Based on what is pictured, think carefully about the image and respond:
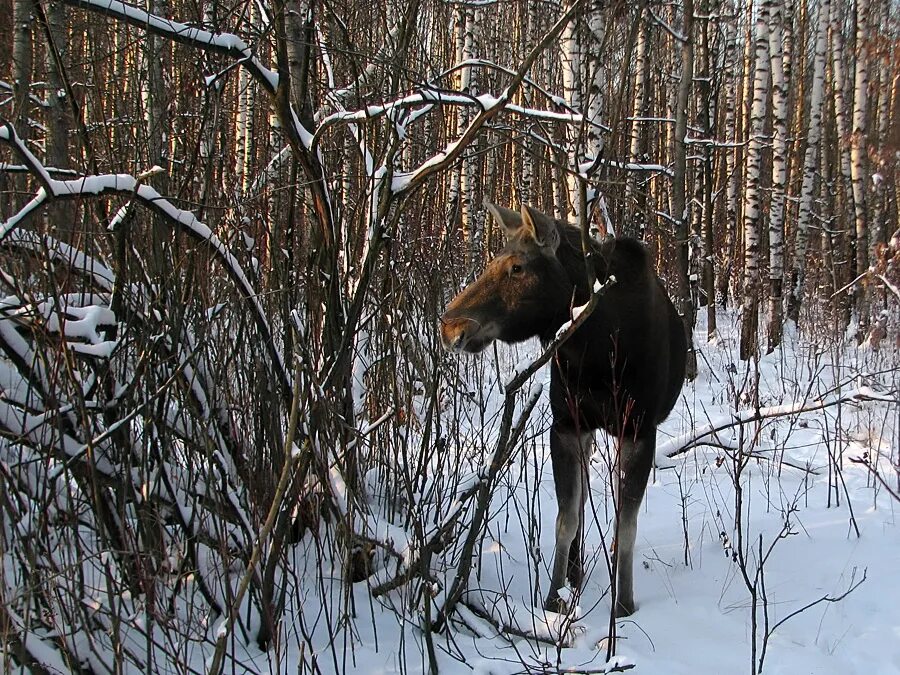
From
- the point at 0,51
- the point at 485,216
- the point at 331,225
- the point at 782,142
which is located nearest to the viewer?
the point at 331,225

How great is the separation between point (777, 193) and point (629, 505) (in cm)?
1003

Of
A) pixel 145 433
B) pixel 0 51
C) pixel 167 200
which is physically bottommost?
pixel 145 433

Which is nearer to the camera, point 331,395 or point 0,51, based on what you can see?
point 331,395

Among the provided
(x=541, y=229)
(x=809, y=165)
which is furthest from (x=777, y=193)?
(x=541, y=229)

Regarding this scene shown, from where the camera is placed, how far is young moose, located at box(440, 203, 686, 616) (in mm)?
3180

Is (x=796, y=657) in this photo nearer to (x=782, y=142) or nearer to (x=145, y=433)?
(x=145, y=433)

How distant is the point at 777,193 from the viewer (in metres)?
11.8

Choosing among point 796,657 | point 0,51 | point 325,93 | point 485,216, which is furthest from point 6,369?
point 485,216

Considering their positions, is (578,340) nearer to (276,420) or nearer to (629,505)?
(629,505)

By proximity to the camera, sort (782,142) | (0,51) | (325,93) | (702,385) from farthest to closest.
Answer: (782,142) → (702,385) → (0,51) → (325,93)

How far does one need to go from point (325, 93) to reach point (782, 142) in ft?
35.3

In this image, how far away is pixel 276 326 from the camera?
3303 millimetres

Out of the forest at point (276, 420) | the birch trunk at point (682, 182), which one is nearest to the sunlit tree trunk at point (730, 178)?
the birch trunk at point (682, 182)

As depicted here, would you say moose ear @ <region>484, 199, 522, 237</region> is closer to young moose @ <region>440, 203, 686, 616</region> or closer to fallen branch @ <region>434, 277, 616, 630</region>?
young moose @ <region>440, 203, 686, 616</region>
